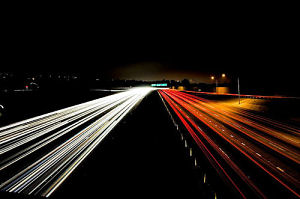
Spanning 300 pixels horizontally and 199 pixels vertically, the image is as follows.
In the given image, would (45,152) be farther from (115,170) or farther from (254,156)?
(254,156)

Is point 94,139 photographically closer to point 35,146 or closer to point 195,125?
point 35,146

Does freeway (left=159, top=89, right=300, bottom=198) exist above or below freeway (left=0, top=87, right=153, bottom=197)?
below

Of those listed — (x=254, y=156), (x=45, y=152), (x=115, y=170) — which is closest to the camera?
(x=115, y=170)

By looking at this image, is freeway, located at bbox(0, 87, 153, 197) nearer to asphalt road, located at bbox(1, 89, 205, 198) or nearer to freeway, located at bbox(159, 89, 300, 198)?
asphalt road, located at bbox(1, 89, 205, 198)

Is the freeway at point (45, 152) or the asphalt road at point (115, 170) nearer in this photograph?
the asphalt road at point (115, 170)

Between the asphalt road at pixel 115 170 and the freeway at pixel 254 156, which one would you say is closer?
the asphalt road at pixel 115 170

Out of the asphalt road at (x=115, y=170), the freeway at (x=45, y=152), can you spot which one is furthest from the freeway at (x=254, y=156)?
the freeway at (x=45, y=152)

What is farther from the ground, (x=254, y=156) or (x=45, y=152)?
(x=45, y=152)

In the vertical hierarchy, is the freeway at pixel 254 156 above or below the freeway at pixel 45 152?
below

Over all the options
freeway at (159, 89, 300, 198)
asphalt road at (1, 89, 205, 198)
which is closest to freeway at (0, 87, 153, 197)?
asphalt road at (1, 89, 205, 198)

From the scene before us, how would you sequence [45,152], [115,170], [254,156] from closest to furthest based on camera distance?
[115,170]
[254,156]
[45,152]

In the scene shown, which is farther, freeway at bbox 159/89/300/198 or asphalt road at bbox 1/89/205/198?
freeway at bbox 159/89/300/198

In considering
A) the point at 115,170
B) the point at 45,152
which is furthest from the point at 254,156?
the point at 45,152

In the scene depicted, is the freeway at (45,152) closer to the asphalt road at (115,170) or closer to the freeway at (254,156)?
the asphalt road at (115,170)
